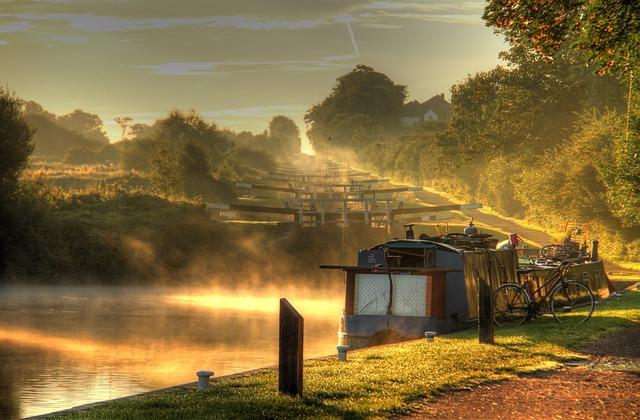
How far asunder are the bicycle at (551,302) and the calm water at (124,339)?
469 centimetres

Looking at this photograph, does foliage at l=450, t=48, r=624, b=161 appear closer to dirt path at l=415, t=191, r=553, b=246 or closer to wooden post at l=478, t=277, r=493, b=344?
dirt path at l=415, t=191, r=553, b=246

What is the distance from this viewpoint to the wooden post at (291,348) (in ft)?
45.5

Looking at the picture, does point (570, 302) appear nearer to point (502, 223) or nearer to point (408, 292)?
point (408, 292)

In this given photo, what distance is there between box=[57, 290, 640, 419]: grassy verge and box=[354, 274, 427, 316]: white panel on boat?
1.82m

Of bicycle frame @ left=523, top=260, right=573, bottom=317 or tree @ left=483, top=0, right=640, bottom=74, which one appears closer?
tree @ left=483, top=0, right=640, bottom=74

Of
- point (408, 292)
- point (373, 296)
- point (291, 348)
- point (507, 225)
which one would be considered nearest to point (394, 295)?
point (408, 292)

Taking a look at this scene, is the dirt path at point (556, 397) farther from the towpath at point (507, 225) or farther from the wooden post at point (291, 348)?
the towpath at point (507, 225)

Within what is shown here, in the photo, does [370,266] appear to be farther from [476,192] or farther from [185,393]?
[476,192]

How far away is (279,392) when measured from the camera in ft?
46.8

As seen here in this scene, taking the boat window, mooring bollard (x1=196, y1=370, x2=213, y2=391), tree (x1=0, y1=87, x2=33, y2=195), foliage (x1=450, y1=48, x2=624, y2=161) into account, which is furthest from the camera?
foliage (x1=450, y1=48, x2=624, y2=161)

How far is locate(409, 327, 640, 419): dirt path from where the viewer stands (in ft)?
45.3

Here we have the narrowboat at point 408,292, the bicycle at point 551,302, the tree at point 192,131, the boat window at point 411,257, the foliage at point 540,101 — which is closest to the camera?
the bicycle at point 551,302

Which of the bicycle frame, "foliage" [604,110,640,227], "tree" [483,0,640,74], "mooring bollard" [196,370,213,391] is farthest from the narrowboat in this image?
"foliage" [604,110,640,227]

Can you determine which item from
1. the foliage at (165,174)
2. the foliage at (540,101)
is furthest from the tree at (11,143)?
the foliage at (540,101)
